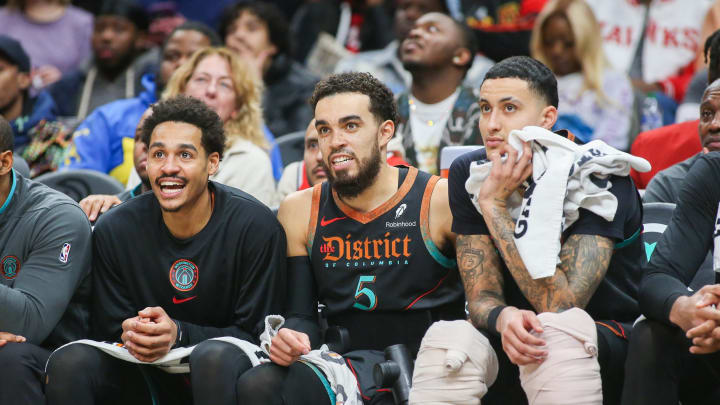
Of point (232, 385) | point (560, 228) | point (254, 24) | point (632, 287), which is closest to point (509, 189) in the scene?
point (560, 228)

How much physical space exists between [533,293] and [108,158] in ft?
11.2

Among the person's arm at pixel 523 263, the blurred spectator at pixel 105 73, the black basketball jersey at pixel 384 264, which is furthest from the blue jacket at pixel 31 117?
the person's arm at pixel 523 263

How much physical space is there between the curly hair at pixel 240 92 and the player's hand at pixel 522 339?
2.75 meters

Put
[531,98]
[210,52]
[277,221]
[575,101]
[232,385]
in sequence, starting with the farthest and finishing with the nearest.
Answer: [575,101], [210,52], [277,221], [531,98], [232,385]

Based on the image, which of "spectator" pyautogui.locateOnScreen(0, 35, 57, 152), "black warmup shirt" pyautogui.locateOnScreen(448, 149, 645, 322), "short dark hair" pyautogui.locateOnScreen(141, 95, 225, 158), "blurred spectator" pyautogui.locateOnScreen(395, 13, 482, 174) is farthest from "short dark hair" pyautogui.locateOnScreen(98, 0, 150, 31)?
"black warmup shirt" pyautogui.locateOnScreen(448, 149, 645, 322)

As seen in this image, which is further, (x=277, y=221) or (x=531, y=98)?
(x=277, y=221)

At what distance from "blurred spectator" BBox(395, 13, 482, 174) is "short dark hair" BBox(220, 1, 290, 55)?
136 cm

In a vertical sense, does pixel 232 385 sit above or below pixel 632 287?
below

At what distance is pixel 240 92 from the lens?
5.72m

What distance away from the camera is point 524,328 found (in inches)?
124

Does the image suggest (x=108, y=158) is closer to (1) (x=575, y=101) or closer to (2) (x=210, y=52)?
(2) (x=210, y=52)

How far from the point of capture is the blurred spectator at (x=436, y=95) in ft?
18.9

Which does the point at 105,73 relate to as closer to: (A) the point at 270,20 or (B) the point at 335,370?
(A) the point at 270,20

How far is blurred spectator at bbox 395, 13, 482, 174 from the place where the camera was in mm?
5758
